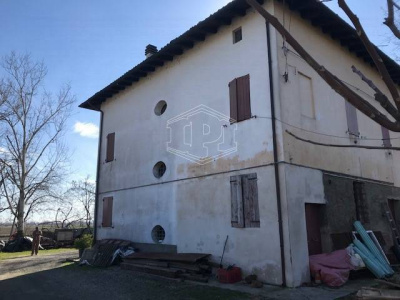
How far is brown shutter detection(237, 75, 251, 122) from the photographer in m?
9.85

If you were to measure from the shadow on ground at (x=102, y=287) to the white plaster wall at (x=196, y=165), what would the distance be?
162 cm

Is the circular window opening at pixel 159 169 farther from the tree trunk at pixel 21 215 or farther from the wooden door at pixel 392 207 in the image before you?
the tree trunk at pixel 21 215

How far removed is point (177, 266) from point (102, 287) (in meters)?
2.20

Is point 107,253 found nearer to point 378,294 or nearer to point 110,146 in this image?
point 110,146

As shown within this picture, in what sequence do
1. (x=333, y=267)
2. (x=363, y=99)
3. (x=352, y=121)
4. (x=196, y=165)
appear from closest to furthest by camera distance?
(x=363, y=99) < (x=333, y=267) < (x=196, y=165) < (x=352, y=121)

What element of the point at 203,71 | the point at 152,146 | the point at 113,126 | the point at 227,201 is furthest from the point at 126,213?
the point at 203,71

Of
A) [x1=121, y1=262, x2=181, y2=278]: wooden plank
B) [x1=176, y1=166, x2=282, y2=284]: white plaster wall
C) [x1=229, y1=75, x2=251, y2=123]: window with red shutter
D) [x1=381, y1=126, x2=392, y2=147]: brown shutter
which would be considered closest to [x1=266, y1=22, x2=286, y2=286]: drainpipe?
[x1=176, y1=166, x2=282, y2=284]: white plaster wall

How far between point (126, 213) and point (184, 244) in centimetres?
398

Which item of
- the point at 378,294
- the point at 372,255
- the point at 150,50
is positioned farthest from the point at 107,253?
the point at 378,294

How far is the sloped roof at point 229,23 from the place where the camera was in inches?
398

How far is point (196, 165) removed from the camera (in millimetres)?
11242

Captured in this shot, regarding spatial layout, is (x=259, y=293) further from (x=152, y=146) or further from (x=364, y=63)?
(x=364, y=63)

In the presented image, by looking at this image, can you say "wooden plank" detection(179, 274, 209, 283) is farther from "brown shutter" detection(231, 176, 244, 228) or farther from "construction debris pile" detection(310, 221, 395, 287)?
"construction debris pile" detection(310, 221, 395, 287)

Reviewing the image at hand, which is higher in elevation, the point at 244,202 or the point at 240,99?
the point at 240,99
